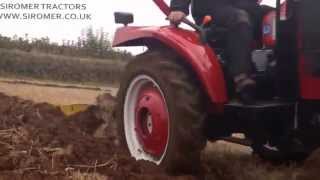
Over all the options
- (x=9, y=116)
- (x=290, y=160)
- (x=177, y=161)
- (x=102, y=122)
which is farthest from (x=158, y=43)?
(x=9, y=116)

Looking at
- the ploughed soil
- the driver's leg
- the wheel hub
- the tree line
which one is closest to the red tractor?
the wheel hub

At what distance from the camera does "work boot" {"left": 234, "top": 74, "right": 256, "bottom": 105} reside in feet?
13.9

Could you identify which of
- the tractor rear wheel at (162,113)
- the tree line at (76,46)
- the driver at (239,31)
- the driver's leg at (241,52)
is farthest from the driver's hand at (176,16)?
the tree line at (76,46)

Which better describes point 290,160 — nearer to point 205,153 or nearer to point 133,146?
point 205,153

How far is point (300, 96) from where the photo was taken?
417 centimetres

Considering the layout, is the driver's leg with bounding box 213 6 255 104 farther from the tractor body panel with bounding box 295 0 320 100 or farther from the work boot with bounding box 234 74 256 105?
the tractor body panel with bounding box 295 0 320 100

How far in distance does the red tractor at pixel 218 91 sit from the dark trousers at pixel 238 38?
11cm

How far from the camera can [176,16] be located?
4.82 m

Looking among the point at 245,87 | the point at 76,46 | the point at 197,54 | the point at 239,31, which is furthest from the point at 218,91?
the point at 76,46

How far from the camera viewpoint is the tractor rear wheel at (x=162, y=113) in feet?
14.2

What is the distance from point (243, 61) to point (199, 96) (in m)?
0.40

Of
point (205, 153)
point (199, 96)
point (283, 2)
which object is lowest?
point (205, 153)

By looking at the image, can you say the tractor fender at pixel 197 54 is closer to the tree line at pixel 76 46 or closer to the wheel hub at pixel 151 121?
the wheel hub at pixel 151 121

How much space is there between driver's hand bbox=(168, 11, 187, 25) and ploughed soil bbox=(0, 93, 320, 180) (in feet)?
3.59
